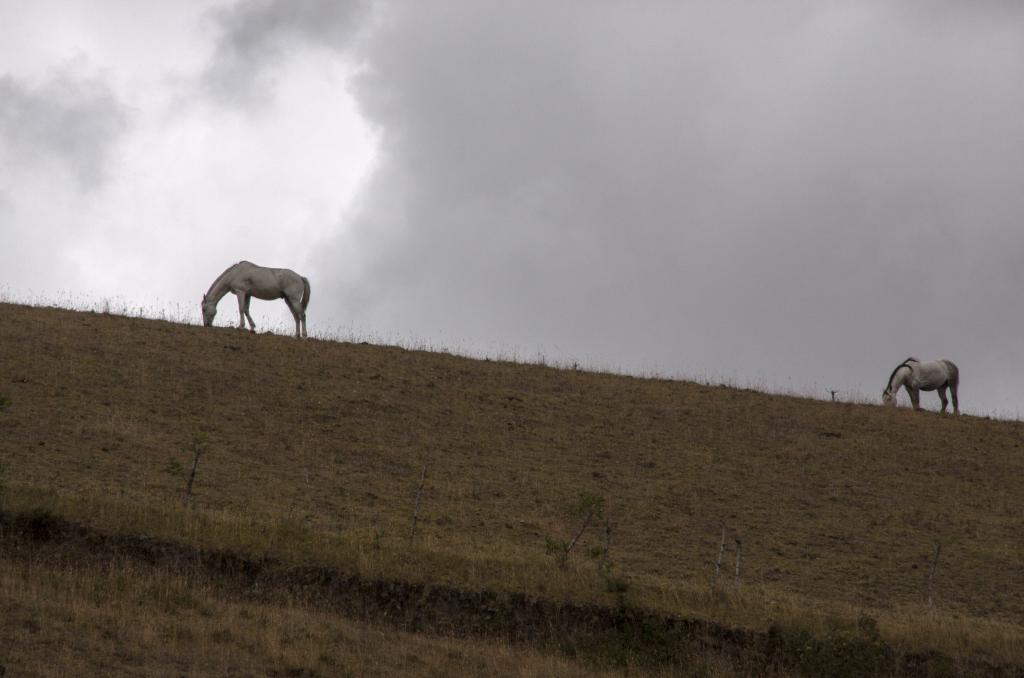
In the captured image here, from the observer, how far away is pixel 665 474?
28.8 metres

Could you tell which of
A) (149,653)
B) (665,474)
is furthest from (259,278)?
(149,653)

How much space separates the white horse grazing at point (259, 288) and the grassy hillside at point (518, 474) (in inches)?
85.7

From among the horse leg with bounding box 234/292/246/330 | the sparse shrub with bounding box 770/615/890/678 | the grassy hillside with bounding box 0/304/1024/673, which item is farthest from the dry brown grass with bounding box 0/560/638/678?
the horse leg with bounding box 234/292/246/330

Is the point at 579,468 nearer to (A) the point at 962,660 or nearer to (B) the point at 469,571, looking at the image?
(B) the point at 469,571

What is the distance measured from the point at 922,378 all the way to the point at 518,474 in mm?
17985

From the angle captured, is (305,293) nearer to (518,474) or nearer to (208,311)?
(208,311)

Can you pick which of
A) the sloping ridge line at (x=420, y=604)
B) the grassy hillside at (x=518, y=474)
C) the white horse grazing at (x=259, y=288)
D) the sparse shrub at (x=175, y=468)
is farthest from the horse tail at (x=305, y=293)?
the sloping ridge line at (x=420, y=604)

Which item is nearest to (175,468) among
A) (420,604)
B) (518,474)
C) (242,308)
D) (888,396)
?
(420,604)

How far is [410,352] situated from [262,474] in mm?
12268

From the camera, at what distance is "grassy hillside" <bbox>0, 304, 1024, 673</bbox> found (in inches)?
797

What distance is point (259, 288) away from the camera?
125 feet

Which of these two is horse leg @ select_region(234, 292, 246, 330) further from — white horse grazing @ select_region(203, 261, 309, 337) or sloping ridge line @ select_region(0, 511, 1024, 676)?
sloping ridge line @ select_region(0, 511, 1024, 676)

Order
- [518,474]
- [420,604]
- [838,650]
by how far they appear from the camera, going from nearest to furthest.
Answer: [838,650] → [420,604] → [518,474]

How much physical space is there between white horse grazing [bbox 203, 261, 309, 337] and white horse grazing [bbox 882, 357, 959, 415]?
1695 centimetres
